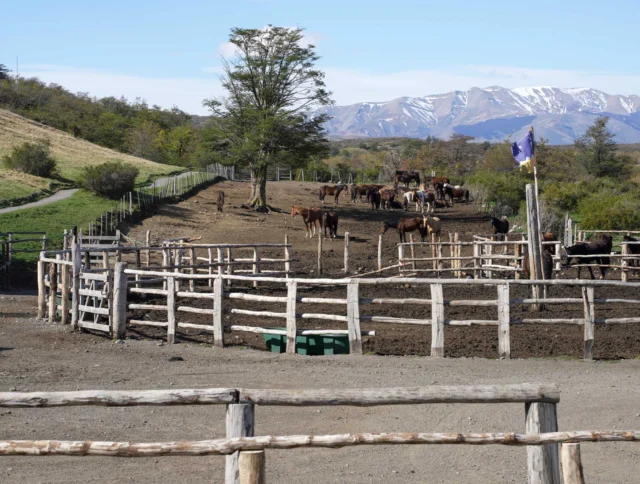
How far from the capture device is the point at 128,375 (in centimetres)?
1198

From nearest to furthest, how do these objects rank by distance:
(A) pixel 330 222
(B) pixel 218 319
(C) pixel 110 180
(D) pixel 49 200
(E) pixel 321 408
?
(E) pixel 321 408, (B) pixel 218 319, (A) pixel 330 222, (D) pixel 49 200, (C) pixel 110 180

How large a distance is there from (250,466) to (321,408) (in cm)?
483

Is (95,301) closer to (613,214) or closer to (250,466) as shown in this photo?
(250,466)

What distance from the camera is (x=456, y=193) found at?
56.3 meters

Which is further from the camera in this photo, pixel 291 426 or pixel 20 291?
pixel 20 291

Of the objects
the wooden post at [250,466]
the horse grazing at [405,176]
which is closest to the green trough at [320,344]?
the wooden post at [250,466]

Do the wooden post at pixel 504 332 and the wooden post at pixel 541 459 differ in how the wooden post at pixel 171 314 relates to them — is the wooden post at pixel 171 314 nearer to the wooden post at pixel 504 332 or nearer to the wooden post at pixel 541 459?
the wooden post at pixel 504 332

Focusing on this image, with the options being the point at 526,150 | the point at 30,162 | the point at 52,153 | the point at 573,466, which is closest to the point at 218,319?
the point at 526,150

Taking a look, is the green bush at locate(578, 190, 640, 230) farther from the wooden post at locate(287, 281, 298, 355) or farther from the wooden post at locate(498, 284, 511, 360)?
the wooden post at locate(287, 281, 298, 355)

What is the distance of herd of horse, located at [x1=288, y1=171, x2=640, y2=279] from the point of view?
26350 millimetres

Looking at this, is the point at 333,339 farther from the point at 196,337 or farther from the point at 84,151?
the point at 84,151

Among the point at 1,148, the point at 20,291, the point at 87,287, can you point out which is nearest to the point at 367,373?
the point at 87,287

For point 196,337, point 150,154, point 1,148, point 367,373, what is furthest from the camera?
point 150,154

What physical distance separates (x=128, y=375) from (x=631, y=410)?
646 cm
